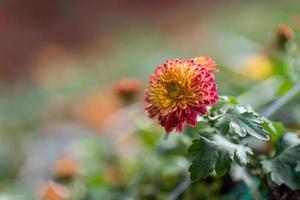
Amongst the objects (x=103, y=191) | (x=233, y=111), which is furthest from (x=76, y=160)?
(x=233, y=111)

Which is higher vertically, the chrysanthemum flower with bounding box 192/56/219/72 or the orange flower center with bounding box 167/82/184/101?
the chrysanthemum flower with bounding box 192/56/219/72

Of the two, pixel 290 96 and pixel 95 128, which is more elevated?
pixel 95 128

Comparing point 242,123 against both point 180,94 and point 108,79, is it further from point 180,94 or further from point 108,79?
point 108,79

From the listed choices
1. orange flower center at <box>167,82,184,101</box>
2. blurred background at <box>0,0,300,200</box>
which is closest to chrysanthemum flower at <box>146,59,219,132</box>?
orange flower center at <box>167,82,184,101</box>

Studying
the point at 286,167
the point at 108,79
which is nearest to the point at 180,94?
the point at 286,167

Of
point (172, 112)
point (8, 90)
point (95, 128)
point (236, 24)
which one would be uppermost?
point (236, 24)

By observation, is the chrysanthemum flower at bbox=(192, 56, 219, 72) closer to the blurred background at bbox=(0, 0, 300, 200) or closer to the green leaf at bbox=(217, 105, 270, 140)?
the green leaf at bbox=(217, 105, 270, 140)

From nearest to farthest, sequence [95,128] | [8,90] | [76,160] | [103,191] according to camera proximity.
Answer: [103,191] → [76,160] → [95,128] → [8,90]

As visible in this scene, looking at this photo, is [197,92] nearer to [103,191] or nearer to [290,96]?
[290,96]
